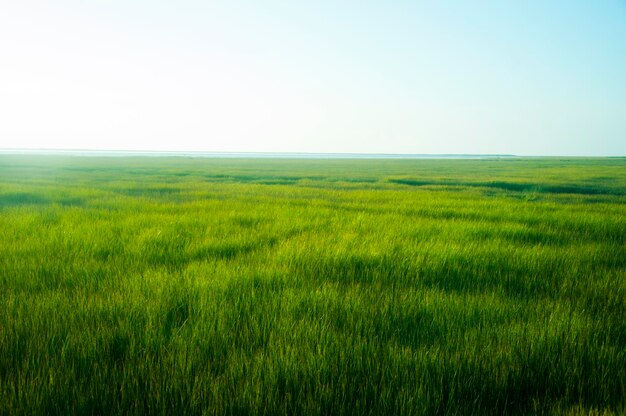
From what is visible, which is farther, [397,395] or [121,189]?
[121,189]

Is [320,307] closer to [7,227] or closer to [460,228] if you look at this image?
[460,228]

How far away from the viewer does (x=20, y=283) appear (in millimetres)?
3611

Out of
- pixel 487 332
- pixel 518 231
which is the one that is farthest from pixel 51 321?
pixel 518 231

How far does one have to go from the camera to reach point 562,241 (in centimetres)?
610

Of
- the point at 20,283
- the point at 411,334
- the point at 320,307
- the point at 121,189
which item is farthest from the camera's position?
the point at 121,189

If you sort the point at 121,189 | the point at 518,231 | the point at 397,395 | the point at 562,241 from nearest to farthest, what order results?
1. the point at 397,395
2. the point at 562,241
3. the point at 518,231
4. the point at 121,189

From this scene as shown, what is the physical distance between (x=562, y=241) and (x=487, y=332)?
15.2 ft

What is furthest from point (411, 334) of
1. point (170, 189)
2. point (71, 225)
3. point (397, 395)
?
point (170, 189)

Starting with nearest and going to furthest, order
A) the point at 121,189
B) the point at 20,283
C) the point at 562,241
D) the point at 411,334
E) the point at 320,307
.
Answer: the point at 411,334
the point at 320,307
the point at 20,283
the point at 562,241
the point at 121,189

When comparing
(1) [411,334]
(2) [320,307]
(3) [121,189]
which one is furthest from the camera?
(3) [121,189]

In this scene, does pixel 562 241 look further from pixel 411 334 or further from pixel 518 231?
pixel 411 334

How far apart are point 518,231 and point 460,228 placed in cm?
100

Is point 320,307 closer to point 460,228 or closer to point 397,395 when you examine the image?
point 397,395

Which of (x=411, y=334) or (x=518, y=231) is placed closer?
(x=411, y=334)
